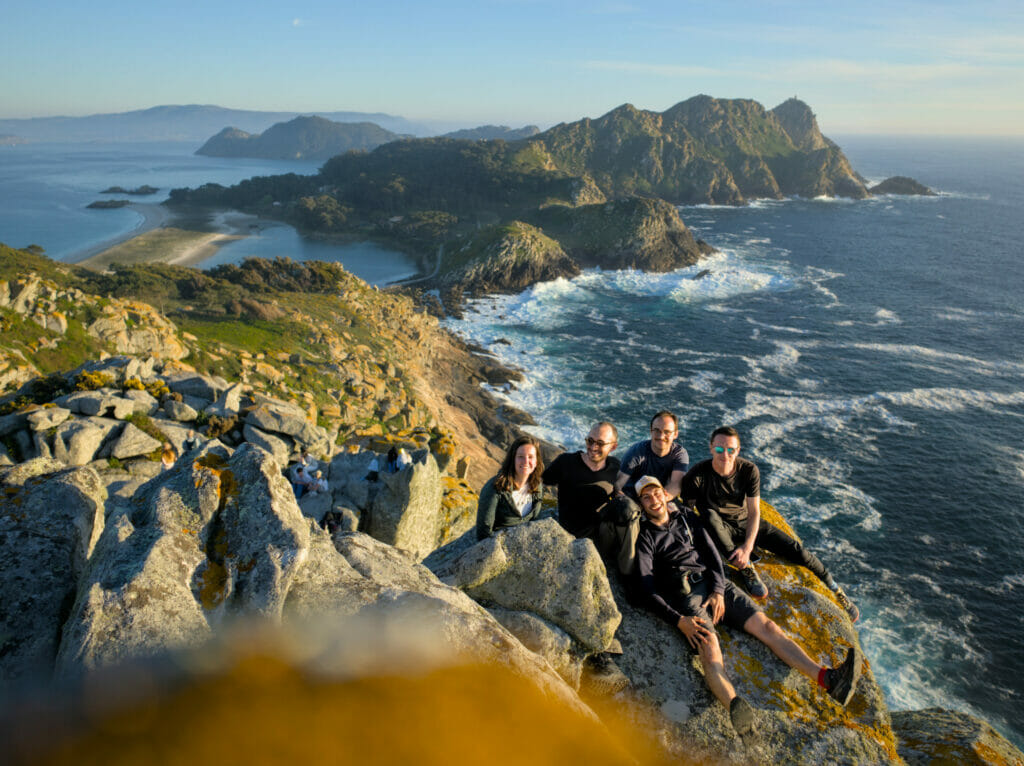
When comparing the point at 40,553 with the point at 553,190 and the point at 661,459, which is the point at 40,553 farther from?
the point at 553,190

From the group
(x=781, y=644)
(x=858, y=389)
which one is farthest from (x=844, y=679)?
(x=858, y=389)

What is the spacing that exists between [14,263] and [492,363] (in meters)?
36.2

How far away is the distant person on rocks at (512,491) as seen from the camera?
7.10m

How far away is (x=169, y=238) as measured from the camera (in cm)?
9331

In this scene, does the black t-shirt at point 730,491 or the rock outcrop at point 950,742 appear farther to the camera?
the black t-shirt at point 730,491

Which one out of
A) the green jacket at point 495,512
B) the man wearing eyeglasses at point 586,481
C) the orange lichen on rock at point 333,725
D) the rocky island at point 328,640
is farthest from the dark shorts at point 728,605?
the orange lichen on rock at point 333,725

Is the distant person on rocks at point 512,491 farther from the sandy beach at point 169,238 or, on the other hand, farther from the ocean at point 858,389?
the sandy beach at point 169,238

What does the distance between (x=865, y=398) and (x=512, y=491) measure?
4409 centimetres

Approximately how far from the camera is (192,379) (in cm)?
2003

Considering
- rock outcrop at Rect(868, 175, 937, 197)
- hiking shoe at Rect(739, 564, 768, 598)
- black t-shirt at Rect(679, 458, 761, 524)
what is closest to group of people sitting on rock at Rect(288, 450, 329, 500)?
black t-shirt at Rect(679, 458, 761, 524)

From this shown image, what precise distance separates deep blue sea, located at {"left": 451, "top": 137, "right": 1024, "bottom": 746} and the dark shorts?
18786 millimetres

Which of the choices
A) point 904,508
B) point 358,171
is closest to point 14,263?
point 904,508

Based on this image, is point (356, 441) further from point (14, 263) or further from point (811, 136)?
point (811, 136)

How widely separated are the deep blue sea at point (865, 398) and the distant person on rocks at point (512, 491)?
20.5 meters
